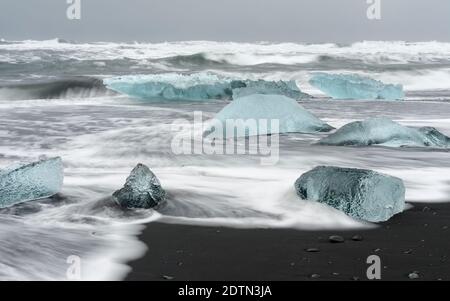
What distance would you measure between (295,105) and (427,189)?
333 cm

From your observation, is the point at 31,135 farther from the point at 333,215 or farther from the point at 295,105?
the point at 333,215

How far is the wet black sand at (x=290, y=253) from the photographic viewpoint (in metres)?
2.50

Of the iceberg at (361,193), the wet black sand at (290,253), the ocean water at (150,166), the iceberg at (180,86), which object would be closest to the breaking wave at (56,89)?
the ocean water at (150,166)

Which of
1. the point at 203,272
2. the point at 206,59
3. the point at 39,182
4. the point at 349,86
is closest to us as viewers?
the point at 203,272

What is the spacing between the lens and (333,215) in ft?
11.1

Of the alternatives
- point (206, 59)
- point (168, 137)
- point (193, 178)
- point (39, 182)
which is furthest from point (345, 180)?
point (206, 59)

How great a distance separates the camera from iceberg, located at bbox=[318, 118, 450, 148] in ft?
20.1

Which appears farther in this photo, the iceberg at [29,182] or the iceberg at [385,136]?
the iceberg at [385,136]

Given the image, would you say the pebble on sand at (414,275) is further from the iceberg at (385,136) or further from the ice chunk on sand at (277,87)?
the ice chunk on sand at (277,87)

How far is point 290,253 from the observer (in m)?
2.80

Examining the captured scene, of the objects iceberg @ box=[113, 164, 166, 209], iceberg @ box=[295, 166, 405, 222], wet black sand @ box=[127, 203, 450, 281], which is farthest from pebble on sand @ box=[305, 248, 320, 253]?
iceberg @ box=[113, 164, 166, 209]

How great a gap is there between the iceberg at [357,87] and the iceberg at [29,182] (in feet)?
31.7

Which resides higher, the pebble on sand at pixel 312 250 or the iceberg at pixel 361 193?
the iceberg at pixel 361 193

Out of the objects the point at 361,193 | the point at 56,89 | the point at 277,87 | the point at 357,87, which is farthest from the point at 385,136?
the point at 56,89
